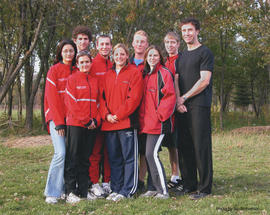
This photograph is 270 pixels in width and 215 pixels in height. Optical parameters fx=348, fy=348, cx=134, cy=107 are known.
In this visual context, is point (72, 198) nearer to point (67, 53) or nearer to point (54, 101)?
point (54, 101)

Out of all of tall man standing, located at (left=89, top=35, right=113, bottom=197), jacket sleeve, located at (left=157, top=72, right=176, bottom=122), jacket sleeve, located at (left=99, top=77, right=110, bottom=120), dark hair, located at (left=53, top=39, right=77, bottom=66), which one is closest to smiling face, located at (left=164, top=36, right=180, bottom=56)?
jacket sleeve, located at (left=157, top=72, right=176, bottom=122)

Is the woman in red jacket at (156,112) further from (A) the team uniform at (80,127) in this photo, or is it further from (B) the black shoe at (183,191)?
(A) the team uniform at (80,127)

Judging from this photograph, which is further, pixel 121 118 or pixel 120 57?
pixel 120 57

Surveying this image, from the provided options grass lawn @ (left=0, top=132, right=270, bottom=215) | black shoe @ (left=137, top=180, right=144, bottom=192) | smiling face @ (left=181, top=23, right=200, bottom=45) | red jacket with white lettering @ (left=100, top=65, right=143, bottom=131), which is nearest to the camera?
grass lawn @ (left=0, top=132, right=270, bottom=215)

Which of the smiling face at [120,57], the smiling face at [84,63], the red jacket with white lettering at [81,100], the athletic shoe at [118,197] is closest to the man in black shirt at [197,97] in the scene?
the smiling face at [120,57]

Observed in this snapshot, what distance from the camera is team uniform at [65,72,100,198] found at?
17.4 feet

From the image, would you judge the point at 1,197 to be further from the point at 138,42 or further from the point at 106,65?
the point at 138,42

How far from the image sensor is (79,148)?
5395mm

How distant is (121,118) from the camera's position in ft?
17.6

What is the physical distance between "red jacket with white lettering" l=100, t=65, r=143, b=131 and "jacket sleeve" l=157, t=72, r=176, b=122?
36 centimetres

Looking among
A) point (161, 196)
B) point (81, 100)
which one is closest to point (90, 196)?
point (161, 196)

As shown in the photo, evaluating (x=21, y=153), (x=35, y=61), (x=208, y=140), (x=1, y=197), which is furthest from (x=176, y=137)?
(x=35, y=61)

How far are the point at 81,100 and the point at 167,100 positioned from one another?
1327 mm

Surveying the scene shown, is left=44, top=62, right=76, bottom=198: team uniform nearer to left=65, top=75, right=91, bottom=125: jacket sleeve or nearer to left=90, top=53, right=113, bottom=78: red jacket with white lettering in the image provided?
Answer: left=65, top=75, right=91, bottom=125: jacket sleeve
